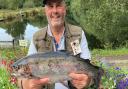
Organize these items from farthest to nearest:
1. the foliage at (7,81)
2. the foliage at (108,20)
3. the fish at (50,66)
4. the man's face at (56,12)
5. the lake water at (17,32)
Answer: the lake water at (17,32) < the foliage at (108,20) < the foliage at (7,81) < the man's face at (56,12) < the fish at (50,66)

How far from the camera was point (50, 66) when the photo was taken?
3.73m

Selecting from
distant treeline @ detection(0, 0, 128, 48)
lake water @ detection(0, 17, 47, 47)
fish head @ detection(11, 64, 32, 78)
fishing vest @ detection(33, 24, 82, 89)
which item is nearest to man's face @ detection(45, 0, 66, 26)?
fishing vest @ detection(33, 24, 82, 89)

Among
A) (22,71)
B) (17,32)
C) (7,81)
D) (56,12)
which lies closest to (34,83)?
(22,71)

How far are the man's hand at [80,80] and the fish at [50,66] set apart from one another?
0.04 metres

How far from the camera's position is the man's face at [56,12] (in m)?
4.04

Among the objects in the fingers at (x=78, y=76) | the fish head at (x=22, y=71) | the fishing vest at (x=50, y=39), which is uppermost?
the fishing vest at (x=50, y=39)

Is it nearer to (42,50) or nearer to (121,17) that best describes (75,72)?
(42,50)

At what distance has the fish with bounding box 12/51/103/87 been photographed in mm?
3723

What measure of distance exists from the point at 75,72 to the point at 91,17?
27226 millimetres

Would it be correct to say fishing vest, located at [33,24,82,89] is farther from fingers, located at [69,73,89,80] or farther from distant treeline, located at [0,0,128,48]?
distant treeline, located at [0,0,128,48]

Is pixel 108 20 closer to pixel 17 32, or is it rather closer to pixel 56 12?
pixel 56 12

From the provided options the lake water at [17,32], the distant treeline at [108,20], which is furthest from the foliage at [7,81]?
the lake water at [17,32]

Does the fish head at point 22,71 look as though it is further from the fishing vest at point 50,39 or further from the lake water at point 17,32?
the lake water at point 17,32

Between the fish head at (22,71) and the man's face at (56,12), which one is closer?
the fish head at (22,71)
